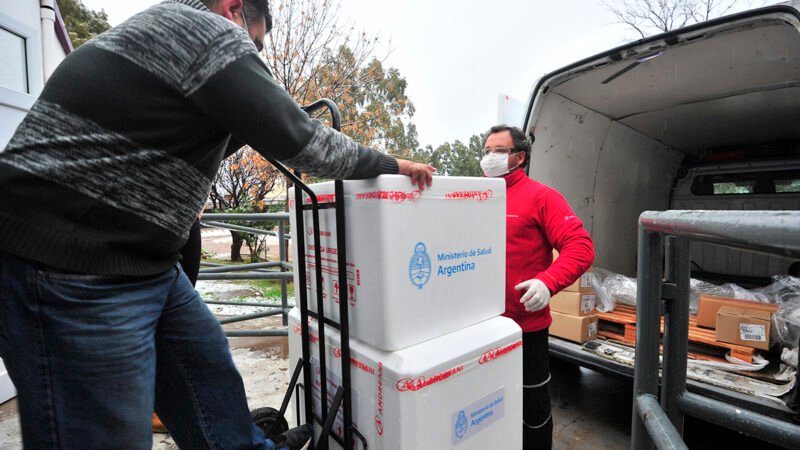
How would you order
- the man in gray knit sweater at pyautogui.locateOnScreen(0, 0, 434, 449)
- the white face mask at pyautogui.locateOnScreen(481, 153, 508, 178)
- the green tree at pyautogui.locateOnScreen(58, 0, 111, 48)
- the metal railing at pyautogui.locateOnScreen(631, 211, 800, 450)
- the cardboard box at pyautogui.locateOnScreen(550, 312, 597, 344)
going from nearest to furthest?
the metal railing at pyautogui.locateOnScreen(631, 211, 800, 450)
the man in gray knit sweater at pyautogui.locateOnScreen(0, 0, 434, 449)
the white face mask at pyautogui.locateOnScreen(481, 153, 508, 178)
the cardboard box at pyautogui.locateOnScreen(550, 312, 597, 344)
the green tree at pyautogui.locateOnScreen(58, 0, 111, 48)

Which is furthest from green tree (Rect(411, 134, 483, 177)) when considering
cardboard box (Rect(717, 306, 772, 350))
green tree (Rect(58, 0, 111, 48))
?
cardboard box (Rect(717, 306, 772, 350))

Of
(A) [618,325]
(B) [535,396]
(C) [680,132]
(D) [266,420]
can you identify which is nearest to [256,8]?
(D) [266,420]

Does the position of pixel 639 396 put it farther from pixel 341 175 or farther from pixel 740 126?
pixel 740 126

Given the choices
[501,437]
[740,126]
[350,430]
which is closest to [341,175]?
[350,430]

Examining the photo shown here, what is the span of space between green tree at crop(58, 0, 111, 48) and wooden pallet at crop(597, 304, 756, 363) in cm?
1672

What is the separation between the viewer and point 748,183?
480 centimetres

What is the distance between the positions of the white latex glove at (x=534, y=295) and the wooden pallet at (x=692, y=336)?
115cm

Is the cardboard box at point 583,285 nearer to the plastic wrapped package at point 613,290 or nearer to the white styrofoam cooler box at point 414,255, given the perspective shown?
the plastic wrapped package at point 613,290

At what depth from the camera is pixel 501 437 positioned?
1.68 metres

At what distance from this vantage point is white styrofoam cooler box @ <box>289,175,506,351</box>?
1.34 meters

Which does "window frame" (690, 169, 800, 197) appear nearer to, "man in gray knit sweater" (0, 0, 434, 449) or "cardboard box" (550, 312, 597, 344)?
"cardboard box" (550, 312, 597, 344)

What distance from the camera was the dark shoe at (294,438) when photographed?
1.62 m

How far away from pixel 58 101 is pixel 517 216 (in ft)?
6.27

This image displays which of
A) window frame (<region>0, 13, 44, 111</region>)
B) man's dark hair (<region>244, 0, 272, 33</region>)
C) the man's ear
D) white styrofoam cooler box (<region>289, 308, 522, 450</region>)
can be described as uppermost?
window frame (<region>0, 13, 44, 111</region>)
